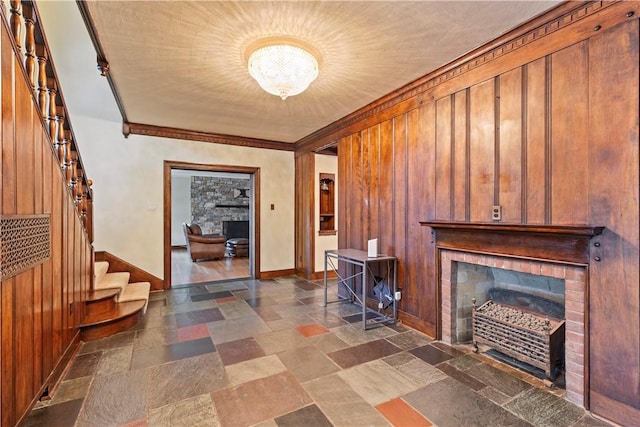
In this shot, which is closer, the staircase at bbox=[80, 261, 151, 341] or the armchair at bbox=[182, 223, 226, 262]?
the staircase at bbox=[80, 261, 151, 341]

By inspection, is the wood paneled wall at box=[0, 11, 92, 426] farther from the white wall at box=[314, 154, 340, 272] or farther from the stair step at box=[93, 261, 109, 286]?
the white wall at box=[314, 154, 340, 272]

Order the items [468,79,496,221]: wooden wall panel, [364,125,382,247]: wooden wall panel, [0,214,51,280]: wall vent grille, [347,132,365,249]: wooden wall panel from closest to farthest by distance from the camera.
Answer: [0,214,51,280]: wall vent grille
[468,79,496,221]: wooden wall panel
[364,125,382,247]: wooden wall panel
[347,132,365,249]: wooden wall panel

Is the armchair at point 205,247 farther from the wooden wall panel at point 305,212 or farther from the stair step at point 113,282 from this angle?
the stair step at point 113,282

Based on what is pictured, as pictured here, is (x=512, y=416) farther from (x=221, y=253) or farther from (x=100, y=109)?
(x=221, y=253)

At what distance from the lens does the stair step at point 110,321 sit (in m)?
2.83

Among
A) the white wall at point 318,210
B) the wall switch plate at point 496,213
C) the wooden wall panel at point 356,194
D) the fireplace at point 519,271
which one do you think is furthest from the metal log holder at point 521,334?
the white wall at point 318,210

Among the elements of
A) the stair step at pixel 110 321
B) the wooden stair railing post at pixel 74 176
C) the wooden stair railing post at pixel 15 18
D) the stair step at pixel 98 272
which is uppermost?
the wooden stair railing post at pixel 15 18

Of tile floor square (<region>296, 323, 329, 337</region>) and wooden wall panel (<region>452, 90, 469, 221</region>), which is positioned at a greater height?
wooden wall panel (<region>452, 90, 469, 221</region>)

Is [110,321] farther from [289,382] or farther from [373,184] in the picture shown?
[373,184]

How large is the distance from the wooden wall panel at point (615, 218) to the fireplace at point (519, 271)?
8 centimetres

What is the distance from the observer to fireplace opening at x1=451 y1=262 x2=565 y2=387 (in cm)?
221

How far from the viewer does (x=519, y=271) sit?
2240 millimetres

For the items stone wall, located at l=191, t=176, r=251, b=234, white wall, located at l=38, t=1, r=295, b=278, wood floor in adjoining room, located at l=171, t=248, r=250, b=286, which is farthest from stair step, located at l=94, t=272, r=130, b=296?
stone wall, located at l=191, t=176, r=251, b=234

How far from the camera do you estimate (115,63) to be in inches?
104
